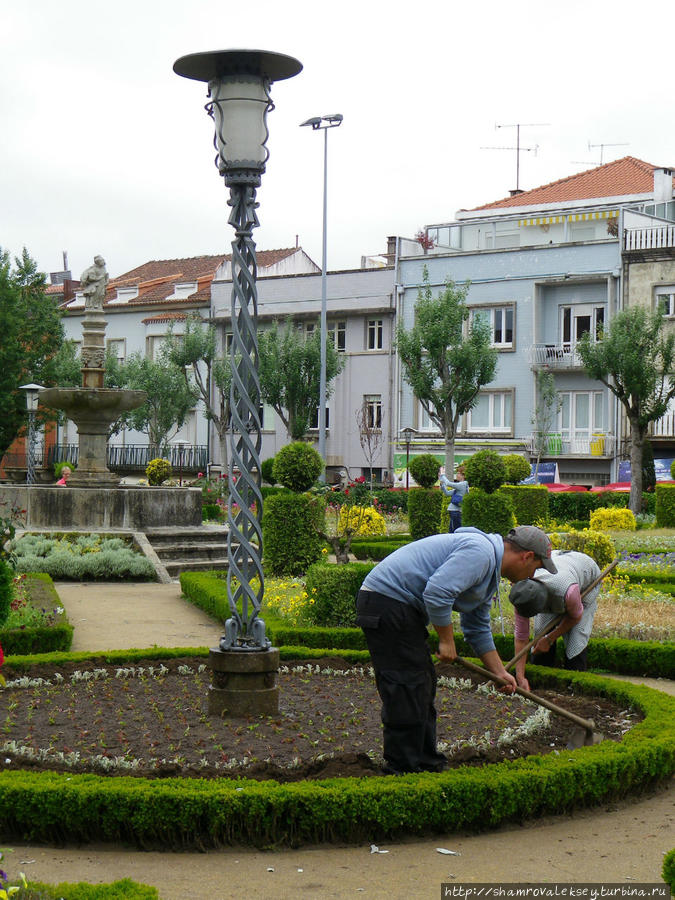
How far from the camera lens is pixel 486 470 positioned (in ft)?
64.0

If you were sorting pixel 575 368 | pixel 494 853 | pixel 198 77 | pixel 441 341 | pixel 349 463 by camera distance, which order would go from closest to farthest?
pixel 494 853 → pixel 198 77 → pixel 441 341 → pixel 575 368 → pixel 349 463

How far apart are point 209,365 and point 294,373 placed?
5495 millimetres

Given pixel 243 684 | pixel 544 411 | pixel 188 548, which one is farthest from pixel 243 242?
pixel 544 411

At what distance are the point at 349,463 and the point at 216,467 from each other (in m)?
5.25

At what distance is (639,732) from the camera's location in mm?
6332

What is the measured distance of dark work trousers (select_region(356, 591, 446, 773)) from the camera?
5406 millimetres

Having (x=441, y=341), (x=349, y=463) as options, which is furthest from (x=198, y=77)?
(x=349, y=463)

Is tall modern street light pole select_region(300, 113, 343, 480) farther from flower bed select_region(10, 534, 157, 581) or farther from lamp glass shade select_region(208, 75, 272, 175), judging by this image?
lamp glass shade select_region(208, 75, 272, 175)

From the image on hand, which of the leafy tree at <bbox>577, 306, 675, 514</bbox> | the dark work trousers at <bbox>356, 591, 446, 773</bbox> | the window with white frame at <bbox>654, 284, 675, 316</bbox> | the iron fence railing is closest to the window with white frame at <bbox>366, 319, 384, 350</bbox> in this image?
the iron fence railing

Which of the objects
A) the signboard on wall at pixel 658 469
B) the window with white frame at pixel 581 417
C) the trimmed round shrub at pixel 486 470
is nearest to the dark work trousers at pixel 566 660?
the trimmed round shrub at pixel 486 470

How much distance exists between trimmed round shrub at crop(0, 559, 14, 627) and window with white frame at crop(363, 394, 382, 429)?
3041cm

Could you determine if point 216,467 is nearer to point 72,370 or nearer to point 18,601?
point 72,370

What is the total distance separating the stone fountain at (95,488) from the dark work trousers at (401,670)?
12769 millimetres

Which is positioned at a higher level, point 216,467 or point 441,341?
point 441,341
